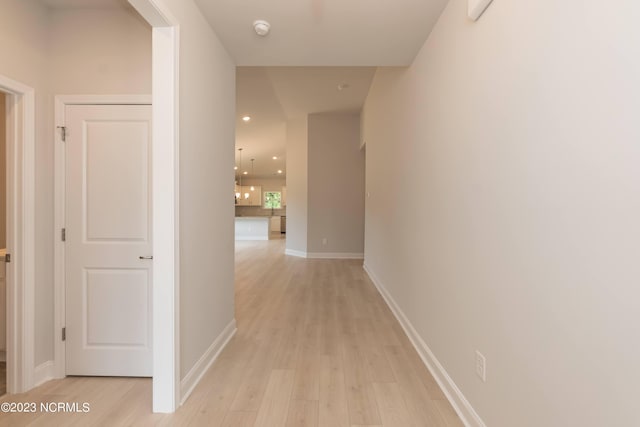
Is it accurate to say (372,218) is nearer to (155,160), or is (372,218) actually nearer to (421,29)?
(421,29)

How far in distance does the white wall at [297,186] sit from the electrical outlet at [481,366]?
5818 millimetres

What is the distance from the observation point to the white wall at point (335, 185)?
7184 mm

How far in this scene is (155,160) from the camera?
178 centimetres

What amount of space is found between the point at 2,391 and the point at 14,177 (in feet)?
4.57

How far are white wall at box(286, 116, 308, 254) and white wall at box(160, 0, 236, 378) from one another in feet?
14.8

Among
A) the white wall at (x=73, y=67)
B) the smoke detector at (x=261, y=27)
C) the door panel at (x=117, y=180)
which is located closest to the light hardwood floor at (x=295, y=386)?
the white wall at (x=73, y=67)

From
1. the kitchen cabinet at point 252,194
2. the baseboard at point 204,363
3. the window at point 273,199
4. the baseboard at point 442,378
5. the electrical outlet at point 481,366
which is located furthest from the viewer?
the window at point 273,199

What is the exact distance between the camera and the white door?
2.18 metres

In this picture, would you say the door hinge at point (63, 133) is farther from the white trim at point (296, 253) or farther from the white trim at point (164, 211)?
the white trim at point (296, 253)

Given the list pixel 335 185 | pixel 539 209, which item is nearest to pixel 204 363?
pixel 539 209

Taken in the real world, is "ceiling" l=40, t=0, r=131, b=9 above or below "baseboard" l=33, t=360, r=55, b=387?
above

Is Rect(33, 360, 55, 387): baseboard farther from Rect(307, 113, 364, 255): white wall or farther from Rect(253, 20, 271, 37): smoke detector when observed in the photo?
Rect(307, 113, 364, 255): white wall

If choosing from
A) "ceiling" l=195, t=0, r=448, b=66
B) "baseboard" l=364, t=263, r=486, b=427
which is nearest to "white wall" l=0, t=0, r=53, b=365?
"ceiling" l=195, t=0, r=448, b=66

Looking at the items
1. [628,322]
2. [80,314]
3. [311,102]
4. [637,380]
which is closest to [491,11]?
[628,322]
